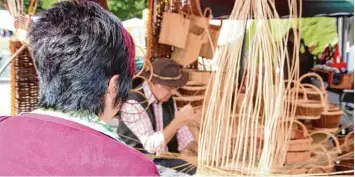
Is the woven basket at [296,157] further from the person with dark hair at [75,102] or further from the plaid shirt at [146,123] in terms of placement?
the person with dark hair at [75,102]

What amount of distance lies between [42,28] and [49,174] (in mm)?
212

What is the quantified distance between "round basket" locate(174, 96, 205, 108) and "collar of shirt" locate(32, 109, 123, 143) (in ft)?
4.76

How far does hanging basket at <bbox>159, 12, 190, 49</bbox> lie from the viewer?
2053 millimetres

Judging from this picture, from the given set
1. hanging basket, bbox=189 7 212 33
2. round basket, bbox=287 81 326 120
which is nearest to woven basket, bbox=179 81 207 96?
hanging basket, bbox=189 7 212 33

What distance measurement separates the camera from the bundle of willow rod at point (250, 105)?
127cm

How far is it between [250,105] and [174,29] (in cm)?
85

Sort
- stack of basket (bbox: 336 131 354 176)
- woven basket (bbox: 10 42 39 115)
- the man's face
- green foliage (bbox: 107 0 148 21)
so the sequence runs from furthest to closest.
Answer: green foliage (bbox: 107 0 148 21) < the man's face < stack of basket (bbox: 336 131 354 176) < woven basket (bbox: 10 42 39 115)

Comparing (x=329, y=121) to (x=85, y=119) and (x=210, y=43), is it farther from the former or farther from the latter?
(x=85, y=119)

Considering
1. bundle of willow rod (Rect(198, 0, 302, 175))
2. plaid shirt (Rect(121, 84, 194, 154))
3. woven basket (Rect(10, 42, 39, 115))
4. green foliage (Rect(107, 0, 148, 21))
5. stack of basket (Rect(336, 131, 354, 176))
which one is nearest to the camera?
bundle of willow rod (Rect(198, 0, 302, 175))

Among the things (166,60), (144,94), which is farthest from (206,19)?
(144,94)

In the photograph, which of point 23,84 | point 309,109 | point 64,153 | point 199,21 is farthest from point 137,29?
point 64,153

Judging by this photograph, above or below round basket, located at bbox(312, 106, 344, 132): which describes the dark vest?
above

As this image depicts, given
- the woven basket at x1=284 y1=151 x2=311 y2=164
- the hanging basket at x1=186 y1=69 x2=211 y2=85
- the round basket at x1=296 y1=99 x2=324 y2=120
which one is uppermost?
the hanging basket at x1=186 y1=69 x2=211 y2=85

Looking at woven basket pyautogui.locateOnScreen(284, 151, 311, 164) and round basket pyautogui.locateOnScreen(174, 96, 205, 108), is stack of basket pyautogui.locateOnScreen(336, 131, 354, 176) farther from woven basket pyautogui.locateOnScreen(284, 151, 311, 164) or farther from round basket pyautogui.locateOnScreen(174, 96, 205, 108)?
round basket pyautogui.locateOnScreen(174, 96, 205, 108)
